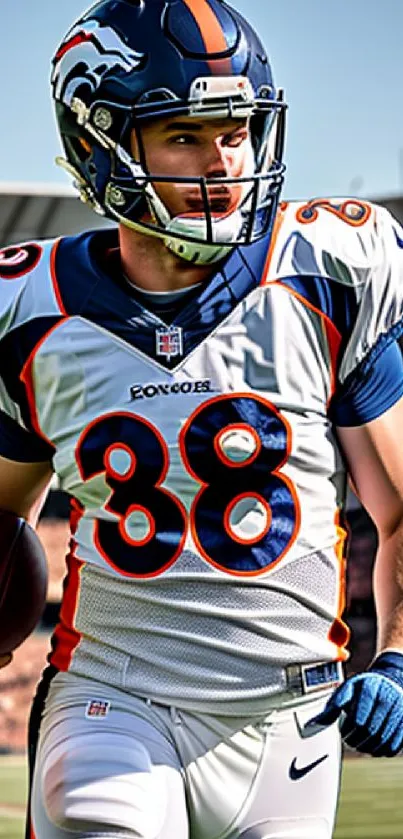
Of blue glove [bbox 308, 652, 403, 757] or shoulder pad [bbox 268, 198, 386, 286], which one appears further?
shoulder pad [bbox 268, 198, 386, 286]

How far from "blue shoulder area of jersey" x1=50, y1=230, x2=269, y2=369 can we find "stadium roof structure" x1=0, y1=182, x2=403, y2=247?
11.3 m

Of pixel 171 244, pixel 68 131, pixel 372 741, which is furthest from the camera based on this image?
pixel 68 131

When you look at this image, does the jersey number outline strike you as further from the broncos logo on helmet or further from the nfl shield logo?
the broncos logo on helmet

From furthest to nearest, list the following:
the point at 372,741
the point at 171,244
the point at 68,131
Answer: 1. the point at 68,131
2. the point at 171,244
3. the point at 372,741

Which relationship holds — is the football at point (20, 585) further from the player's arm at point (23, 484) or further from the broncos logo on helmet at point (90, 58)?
the broncos logo on helmet at point (90, 58)

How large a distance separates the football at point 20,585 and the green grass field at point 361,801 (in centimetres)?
356

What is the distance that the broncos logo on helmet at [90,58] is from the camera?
282 centimetres

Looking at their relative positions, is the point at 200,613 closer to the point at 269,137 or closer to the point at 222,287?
the point at 222,287

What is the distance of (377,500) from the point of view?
2.83m

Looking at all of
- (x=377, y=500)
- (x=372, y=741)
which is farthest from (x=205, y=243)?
(x=372, y=741)

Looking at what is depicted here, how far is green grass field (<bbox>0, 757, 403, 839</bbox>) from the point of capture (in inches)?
266

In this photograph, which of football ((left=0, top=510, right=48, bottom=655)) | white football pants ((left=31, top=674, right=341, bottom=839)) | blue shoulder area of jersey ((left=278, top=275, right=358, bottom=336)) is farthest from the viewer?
football ((left=0, top=510, right=48, bottom=655))

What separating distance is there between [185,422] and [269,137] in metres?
0.47

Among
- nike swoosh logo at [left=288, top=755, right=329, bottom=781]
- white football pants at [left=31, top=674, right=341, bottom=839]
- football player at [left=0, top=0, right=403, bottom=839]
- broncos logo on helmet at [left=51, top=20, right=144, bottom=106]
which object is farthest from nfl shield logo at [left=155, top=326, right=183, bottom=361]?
nike swoosh logo at [left=288, top=755, right=329, bottom=781]
